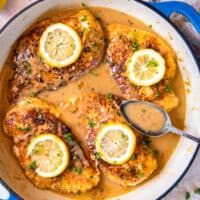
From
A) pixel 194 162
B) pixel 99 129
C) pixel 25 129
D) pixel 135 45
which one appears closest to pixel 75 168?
pixel 99 129

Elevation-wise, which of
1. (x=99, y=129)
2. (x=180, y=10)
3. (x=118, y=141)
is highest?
(x=180, y=10)

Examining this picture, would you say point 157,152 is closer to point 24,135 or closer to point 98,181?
point 98,181

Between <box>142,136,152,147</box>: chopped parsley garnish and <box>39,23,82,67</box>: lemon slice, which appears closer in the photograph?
<box>39,23,82,67</box>: lemon slice

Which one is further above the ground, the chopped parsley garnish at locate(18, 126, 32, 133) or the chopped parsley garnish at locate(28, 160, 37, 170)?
the chopped parsley garnish at locate(18, 126, 32, 133)

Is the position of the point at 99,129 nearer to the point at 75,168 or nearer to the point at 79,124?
the point at 79,124

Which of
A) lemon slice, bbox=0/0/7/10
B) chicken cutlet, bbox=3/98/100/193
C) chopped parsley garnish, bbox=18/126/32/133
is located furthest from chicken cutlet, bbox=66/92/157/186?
lemon slice, bbox=0/0/7/10

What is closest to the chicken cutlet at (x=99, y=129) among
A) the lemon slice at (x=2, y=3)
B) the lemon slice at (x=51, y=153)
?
the lemon slice at (x=51, y=153)

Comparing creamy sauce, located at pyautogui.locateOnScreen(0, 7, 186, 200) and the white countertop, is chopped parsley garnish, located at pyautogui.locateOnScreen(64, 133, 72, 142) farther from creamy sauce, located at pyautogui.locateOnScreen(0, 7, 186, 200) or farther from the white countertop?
the white countertop
